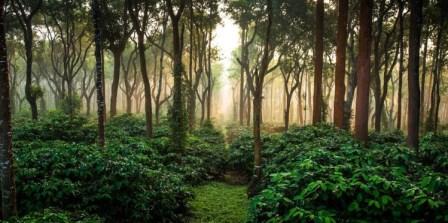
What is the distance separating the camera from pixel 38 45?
41.9 metres

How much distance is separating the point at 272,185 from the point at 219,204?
4.16 metres

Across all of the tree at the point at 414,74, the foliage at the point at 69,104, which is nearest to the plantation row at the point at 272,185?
the tree at the point at 414,74

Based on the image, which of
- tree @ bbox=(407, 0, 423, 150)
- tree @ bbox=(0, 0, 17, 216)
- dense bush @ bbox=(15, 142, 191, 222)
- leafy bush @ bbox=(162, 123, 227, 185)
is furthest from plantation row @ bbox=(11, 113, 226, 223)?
tree @ bbox=(407, 0, 423, 150)

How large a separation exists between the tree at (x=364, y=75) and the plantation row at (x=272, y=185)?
1346 millimetres

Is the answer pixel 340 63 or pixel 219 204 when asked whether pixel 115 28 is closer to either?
pixel 340 63

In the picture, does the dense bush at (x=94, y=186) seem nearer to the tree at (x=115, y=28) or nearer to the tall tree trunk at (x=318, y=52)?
the tall tree trunk at (x=318, y=52)

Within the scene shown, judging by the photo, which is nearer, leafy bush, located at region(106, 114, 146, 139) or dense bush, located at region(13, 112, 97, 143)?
dense bush, located at region(13, 112, 97, 143)

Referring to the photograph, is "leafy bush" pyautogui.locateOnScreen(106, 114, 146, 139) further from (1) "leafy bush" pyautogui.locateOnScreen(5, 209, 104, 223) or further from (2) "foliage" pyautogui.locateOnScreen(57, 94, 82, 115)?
(1) "leafy bush" pyautogui.locateOnScreen(5, 209, 104, 223)

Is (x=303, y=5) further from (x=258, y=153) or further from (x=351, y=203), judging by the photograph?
(x=351, y=203)

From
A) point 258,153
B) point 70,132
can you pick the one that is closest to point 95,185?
point 258,153

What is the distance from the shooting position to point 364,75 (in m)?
14.8

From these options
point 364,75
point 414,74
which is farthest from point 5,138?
point 364,75

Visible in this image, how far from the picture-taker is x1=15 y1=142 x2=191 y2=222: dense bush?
25.8ft

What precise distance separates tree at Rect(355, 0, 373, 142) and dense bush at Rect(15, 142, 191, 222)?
8.37 m
